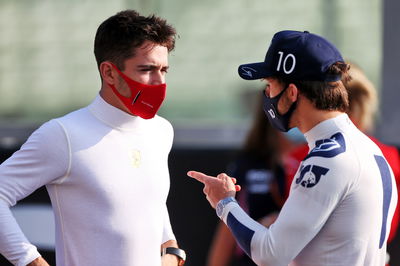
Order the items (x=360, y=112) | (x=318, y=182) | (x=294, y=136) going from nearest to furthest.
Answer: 1. (x=318, y=182)
2. (x=360, y=112)
3. (x=294, y=136)

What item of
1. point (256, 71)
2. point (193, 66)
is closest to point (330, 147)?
point (256, 71)

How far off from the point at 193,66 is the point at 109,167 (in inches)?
153

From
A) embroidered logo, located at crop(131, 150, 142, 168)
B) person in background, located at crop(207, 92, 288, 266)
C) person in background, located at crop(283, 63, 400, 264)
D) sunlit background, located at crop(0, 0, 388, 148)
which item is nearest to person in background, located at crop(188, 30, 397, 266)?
embroidered logo, located at crop(131, 150, 142, 168)

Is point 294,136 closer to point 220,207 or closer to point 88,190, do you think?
point 220,207

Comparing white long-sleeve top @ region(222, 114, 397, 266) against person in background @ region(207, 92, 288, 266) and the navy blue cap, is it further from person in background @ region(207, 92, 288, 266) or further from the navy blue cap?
person in background @ region(207, 92, 288, 266)

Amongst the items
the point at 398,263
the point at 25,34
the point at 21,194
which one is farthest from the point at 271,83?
the point at 25,34

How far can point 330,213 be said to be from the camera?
109 inches

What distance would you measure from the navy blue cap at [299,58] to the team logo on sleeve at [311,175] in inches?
14.0

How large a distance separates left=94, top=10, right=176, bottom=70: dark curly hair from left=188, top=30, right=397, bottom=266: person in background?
44 cm

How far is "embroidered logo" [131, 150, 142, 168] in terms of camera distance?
321 centimetres

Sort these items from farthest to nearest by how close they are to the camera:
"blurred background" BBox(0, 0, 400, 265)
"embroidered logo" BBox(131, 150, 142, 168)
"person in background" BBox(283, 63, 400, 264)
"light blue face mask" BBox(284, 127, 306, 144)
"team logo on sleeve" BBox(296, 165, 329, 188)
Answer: "blurred background" BBox(0, 0, 400, 265) → "light blue face mask" BBox(284, 127, 306, 144) → "person in background" BBox(283, 63, 400, 264) → "embroidered logo" BBox(131, 150, 142, 168) → "team logo on sleeve" BBox(296, 165, 329, 188)

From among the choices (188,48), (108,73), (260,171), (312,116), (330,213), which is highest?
(108,73)

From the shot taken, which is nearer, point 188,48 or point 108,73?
point 108,73

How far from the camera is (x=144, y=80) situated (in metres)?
3.29
